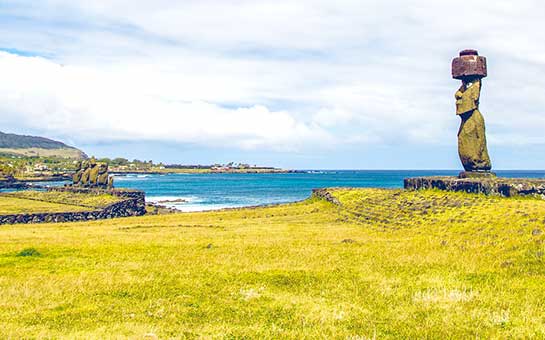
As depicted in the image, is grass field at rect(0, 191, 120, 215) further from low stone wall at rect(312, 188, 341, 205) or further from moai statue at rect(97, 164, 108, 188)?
low stone wall at rect(312, 188, 341, 205)

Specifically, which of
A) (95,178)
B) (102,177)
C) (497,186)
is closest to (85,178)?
(95,178)

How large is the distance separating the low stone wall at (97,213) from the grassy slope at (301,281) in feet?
64.8

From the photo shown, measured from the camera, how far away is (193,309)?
513 inches

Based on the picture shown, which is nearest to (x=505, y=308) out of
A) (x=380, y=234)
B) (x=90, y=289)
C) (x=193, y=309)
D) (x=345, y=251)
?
(x=193, y=309)

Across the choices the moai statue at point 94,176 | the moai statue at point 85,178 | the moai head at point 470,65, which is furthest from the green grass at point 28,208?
the moai head at point 470,65

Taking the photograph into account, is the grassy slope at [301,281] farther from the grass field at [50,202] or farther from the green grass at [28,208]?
the grass field at [50,202]

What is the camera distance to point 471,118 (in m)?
33.0

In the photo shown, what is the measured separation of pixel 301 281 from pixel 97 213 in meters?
42.3

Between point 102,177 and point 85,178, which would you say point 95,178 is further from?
point 85,178

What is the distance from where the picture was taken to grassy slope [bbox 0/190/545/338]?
37.9 ft

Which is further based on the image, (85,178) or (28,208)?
(85,178)

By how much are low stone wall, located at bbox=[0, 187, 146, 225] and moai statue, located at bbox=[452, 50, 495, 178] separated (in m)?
36.0

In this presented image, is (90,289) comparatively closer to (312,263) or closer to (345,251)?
(312,263)

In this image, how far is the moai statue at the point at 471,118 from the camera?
32469 millimetres
